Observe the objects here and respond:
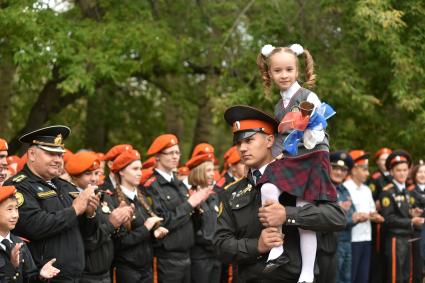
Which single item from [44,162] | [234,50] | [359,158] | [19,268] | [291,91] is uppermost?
[234,50]

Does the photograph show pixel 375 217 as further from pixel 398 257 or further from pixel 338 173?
pixel 338 173

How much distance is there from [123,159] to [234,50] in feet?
23.9

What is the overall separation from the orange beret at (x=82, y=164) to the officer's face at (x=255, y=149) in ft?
10.5

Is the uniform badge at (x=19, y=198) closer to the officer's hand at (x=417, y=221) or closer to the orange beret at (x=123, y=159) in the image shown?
the orange beret at (x=123, y=159)

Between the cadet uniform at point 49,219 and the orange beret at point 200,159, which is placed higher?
the orange beret at point 200,159

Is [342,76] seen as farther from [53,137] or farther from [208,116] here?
[53,137]

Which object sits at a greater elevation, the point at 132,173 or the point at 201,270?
the point at 132,173

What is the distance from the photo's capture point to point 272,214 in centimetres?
479

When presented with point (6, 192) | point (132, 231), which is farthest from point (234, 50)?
point (6, 192)

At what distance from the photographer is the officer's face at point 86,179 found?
26.6ft

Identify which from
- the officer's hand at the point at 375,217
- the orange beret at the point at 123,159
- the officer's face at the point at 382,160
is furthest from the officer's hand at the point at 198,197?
the officer's face at the point at 382,160

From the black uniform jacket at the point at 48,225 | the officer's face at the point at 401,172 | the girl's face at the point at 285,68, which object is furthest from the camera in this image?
the officer's face at the point at 401,172

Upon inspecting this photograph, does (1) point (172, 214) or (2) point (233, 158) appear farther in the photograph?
(2) point (233, 158)

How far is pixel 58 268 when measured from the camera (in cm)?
687
